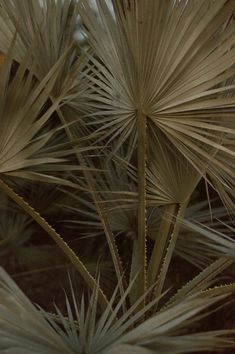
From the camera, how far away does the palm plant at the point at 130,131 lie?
133cm

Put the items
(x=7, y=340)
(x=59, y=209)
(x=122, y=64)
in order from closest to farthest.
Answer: (x=7, y=340) < (x=122, y=64) < (x=59, y=209)

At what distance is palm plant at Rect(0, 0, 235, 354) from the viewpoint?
1328 millimetres

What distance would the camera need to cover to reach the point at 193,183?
6.33 ft

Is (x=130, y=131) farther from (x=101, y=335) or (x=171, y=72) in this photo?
(x=101, y=335)

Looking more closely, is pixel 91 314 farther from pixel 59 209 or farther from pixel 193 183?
pixel 59 209

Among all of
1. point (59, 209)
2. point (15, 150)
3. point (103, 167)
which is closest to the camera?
point (15, 150)

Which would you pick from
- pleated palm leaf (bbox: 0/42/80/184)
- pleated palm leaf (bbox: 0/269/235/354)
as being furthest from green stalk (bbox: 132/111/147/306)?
pleated palm leaf (bbox: 0/269/235/354)

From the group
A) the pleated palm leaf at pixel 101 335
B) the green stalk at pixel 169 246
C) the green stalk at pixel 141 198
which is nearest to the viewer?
the pleated palm leaf at pixel 101 335

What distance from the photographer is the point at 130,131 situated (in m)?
1.88

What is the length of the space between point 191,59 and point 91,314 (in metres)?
0.75

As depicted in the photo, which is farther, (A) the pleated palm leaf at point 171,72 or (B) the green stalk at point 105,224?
(B) the green stalk at point 105,224

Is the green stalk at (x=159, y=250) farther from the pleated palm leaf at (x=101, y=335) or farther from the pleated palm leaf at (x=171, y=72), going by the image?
the pleated palm leaf at (x=101, y=335)

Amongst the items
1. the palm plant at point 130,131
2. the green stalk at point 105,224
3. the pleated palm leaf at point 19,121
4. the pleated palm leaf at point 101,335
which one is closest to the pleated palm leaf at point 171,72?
the palm plant at point 130,131

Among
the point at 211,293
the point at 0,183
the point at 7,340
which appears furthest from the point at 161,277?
the point at 7,340
